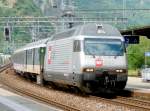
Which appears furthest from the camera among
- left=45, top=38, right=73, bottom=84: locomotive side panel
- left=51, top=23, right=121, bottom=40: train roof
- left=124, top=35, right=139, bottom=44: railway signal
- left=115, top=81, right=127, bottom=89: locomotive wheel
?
left=124, top=35, right=139, bottom=44: railway signal

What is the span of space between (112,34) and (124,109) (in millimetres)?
6934

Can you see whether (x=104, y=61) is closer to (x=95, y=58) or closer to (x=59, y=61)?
(x=95, y=58)

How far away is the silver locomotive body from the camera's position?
24.2 meters

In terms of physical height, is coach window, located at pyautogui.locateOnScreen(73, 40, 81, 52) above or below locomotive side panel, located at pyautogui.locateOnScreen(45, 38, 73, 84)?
above

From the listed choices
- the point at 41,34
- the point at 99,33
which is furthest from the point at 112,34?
the point at 41,34

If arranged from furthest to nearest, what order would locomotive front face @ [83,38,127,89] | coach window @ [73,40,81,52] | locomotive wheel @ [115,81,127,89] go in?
coach window @ [73,40,81,52] → locomotive wheel @ [115,81,127,89] → locomotive front face @ [83,38,127,89]

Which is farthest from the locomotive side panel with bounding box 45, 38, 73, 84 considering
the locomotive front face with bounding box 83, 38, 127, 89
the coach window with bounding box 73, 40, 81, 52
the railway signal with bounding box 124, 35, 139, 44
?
the railway signal with bounding box 124, 35, 139, 44

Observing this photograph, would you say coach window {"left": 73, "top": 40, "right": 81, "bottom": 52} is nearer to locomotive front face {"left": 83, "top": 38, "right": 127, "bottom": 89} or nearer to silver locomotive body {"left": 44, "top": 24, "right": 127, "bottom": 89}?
silver locomotive body {"left": 44, "top": 24, "right": 127, "bottom": 89}

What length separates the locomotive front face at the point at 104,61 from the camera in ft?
79.5

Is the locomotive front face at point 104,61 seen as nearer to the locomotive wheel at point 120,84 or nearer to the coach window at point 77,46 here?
the locomotive wheel at point 120,84

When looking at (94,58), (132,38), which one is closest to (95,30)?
(94,58)

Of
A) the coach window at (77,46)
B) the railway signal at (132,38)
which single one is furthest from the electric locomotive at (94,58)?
the railway signal at (132,38)

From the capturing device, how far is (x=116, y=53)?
24.9 m

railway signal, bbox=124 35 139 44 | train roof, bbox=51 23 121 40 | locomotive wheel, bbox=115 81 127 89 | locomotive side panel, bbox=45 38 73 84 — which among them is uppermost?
train roof, bbox=51 23 121 40
